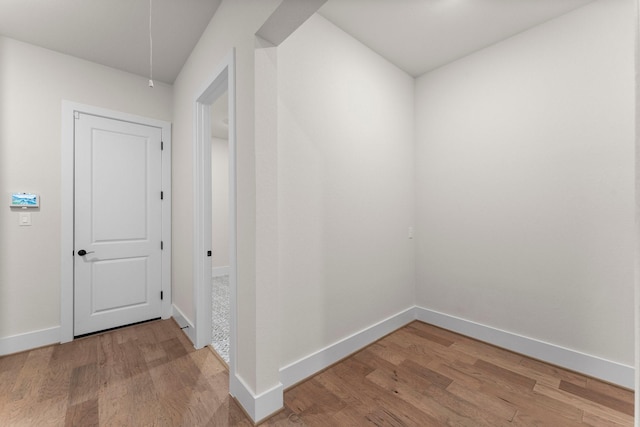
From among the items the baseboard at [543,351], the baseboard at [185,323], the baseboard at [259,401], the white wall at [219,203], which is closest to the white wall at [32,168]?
the baseboard at [185,323]

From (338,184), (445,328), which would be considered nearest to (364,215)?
(338,184)

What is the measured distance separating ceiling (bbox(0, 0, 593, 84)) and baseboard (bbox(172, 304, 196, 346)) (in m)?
2.78

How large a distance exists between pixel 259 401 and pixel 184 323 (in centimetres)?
172

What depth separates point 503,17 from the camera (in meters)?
2.23

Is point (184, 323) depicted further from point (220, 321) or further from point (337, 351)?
point (337, 351)

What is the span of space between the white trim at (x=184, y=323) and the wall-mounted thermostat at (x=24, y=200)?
1.71 metres

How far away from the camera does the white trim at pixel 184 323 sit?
2619 mm

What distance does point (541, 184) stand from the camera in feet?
7.57

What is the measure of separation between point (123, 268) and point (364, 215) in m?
2.80

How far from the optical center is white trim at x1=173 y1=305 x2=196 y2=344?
2.62 metres

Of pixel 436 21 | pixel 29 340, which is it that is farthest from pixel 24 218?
pixel 436 21

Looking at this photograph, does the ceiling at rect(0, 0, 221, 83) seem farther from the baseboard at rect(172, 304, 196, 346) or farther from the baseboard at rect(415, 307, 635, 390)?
the baseboard at rect(415, 307, 635, 390)

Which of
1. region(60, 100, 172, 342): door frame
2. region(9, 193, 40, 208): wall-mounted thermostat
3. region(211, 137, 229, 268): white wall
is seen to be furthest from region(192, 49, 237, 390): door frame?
region(211, 137, 229, 268): white wall

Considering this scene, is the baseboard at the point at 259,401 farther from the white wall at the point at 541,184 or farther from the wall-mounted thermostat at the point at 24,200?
the wall-mounted thermostat at the point at 24,200
